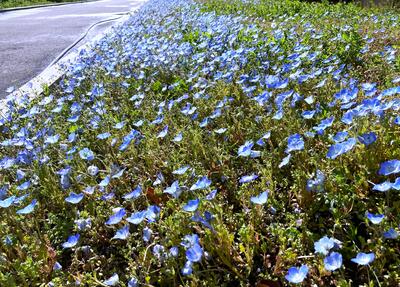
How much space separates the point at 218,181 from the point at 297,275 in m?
0.97

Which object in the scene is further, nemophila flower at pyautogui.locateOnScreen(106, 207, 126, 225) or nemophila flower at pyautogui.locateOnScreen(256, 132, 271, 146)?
nemophila flower at pyautogui.locateOnScreen(256, 132, 271, 146)

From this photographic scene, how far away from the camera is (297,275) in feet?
5.07

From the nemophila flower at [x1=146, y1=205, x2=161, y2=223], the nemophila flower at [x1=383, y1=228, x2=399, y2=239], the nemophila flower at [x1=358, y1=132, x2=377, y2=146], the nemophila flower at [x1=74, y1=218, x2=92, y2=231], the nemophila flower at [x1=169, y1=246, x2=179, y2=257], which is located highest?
the nemophila flower at [x1=358, y1=132, x2=377, y2=146]

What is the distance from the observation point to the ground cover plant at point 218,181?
1771 mm

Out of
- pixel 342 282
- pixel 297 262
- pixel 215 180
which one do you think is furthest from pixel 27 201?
pixel 342 282

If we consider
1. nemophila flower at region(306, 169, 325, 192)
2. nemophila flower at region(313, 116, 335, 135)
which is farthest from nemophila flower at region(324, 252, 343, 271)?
nemophila flower at region(313, 116, 335, 135)

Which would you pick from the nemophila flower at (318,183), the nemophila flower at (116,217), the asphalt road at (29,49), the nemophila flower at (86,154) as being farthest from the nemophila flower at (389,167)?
the asphalt road at (29,49)

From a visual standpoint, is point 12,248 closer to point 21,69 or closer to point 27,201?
point 27,201

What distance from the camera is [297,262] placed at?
69.5 inches

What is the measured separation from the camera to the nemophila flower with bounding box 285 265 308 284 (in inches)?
59.9

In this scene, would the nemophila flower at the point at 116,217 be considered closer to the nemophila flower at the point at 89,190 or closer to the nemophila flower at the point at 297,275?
the nemophila flower at the point at 89,190

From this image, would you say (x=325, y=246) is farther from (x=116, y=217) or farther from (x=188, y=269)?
(x=116, y=217)

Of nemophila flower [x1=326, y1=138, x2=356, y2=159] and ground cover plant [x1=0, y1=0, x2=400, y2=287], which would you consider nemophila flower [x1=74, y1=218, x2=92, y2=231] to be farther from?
nemophila flower [x1=326, y1=138, x2=356, y2=159]

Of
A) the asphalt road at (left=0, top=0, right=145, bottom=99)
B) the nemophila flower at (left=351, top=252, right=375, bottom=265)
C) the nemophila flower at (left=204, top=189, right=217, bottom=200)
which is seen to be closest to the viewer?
the nemophila flower at (left=351, top=252, right=375, bottom=265)
